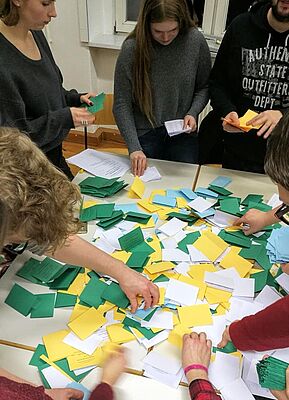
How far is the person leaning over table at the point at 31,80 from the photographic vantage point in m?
1.46

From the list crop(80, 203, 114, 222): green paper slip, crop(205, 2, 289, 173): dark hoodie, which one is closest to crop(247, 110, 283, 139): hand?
crop(205, 2, 289, 173): dark hoodie

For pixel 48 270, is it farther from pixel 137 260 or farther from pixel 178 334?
pixel 178 334

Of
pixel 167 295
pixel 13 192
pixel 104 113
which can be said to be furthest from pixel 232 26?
pixel 13 192

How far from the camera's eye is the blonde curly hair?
33.4 inches

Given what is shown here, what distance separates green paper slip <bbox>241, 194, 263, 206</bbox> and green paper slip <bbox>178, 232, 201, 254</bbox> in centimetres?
29

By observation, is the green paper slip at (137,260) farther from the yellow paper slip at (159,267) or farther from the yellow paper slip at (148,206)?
the yellow paper slip at (148,206)

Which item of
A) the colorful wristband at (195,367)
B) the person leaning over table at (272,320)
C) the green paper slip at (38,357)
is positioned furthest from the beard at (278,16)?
the green paper slip at (38,357)

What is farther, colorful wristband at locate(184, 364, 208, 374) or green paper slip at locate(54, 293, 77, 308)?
green paper slip at locate(54, 293, 77, 308)

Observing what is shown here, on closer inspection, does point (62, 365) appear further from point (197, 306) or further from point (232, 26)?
point (232, 26)

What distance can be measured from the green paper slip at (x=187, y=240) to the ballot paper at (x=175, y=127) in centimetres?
60

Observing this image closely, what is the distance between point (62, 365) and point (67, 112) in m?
0.98

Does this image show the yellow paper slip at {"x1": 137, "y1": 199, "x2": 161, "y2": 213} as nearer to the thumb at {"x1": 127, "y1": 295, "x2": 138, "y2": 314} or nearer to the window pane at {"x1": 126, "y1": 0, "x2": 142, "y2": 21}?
the thumb at {"x1": 127, "y1": 295, "x2": 138, "y2": 314}

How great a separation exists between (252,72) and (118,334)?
1.29m

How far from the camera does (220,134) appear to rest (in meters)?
2.27
